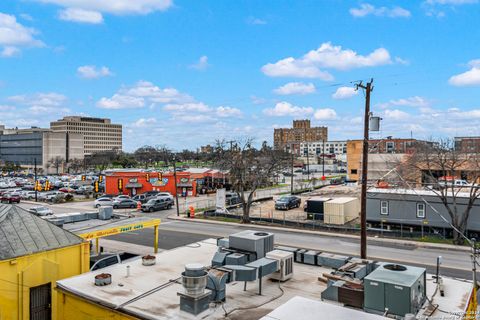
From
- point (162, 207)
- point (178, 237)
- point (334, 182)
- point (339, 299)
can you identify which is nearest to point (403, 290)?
point (339, 299)

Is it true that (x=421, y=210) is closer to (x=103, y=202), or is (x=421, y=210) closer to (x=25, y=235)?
(x=25, y=235)

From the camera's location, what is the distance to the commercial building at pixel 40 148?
546 feet

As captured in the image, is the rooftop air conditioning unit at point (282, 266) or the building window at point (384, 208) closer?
the rooftop air conditioning unit at point (282, 266)

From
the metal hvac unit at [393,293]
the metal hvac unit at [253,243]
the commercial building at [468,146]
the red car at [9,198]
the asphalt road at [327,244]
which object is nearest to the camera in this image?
the metal hvac unit at [393,293]

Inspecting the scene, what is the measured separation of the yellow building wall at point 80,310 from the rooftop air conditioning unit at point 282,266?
4762 millimetres

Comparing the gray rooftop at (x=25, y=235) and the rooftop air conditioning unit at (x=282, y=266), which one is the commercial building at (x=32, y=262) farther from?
the rooftop air conditioning unit at (x=282, y=266)

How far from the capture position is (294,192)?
64.8 metres

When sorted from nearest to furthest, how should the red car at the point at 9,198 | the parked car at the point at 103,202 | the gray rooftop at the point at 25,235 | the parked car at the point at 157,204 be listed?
the gray rooftop at the point at 25,235 → the parked car at the point at 157,204 → the parked car at the point at 103,202 → the red car at the point at 9,198

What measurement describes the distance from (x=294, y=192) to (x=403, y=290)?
55.6m

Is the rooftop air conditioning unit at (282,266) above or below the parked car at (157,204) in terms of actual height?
above

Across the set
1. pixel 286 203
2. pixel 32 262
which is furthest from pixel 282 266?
pixel 286 203

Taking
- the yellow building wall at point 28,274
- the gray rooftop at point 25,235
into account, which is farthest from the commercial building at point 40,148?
the yellow building wall at point 28,274

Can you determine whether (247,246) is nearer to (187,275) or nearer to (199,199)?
(187,275)

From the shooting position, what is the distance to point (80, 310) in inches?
440
